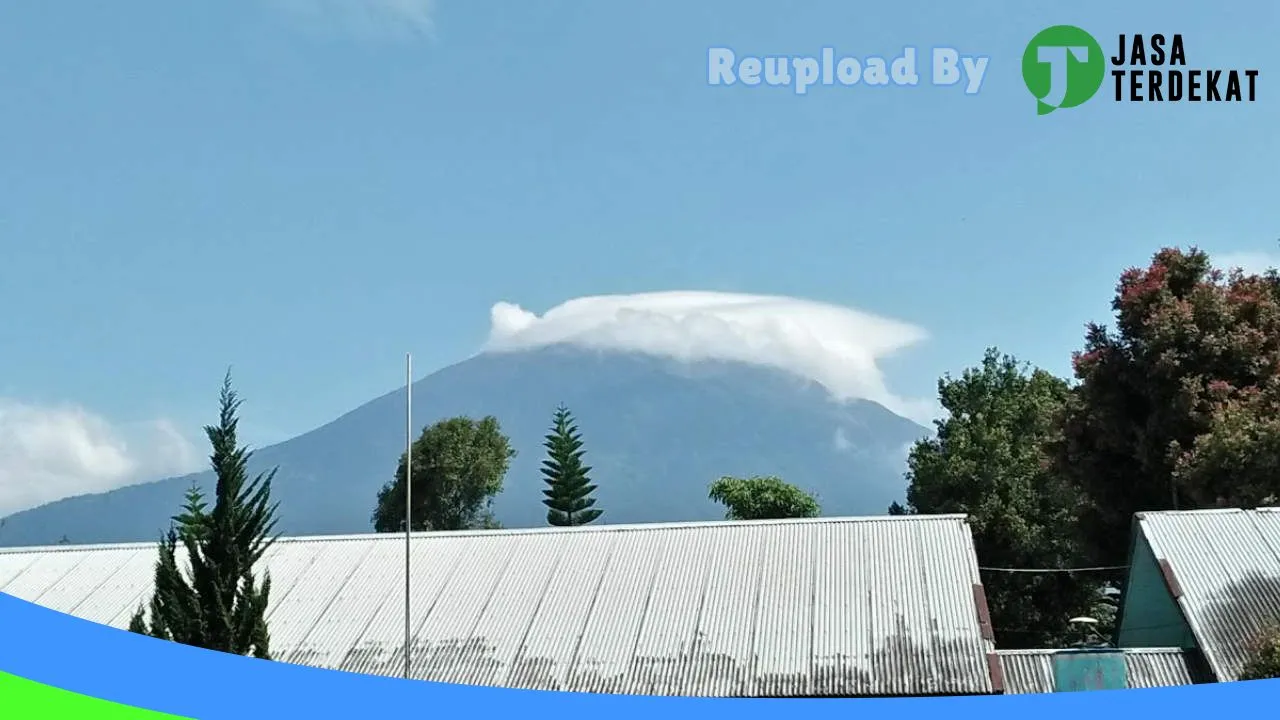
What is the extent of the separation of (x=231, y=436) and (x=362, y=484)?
333 ft

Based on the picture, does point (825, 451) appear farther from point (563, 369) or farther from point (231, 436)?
point (231, 436)

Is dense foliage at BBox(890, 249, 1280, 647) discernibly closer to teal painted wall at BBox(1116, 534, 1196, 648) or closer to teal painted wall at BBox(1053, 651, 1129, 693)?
teal painted wall at BBox(1116, 534, 1196, 648)

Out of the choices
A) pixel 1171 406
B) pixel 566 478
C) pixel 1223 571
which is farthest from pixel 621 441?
pixel 1223 571

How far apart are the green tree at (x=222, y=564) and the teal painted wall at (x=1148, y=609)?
10.7 meters

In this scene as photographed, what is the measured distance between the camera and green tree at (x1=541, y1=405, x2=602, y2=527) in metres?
44.3

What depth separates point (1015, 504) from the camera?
94.1 ft

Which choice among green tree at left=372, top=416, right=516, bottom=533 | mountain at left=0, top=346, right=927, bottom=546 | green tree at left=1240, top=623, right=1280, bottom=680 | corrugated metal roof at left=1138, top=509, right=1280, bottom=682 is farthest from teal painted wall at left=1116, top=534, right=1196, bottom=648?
mountain at left=0, top=346, right=927, bottom=546

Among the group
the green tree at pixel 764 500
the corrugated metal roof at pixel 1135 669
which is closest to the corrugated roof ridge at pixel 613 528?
the corrugated metal roof at pixel 1135 669

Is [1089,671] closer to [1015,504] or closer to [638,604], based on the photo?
[638,604]

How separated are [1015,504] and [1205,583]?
1390 centimetres

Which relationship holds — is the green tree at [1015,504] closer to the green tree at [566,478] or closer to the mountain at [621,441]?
the green tree at [566,478]

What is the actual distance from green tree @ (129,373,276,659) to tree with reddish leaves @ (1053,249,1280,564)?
12.4 meters

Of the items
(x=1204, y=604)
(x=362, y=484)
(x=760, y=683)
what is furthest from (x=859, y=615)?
(x=362, y=484)

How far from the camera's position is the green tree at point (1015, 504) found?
2788 centimetres
